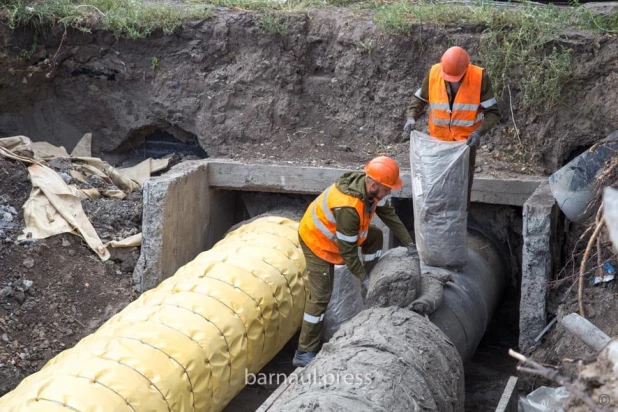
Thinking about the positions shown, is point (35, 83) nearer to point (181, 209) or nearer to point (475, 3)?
point (181, 209)

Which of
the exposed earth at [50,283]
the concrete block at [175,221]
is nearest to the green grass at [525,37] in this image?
the concrete block at [175,221]

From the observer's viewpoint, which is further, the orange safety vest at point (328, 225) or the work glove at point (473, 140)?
the work glove at point (473, 140)

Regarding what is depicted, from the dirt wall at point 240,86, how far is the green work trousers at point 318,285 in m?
1.91

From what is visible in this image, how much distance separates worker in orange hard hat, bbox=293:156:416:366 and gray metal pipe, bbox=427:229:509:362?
0.53 metres

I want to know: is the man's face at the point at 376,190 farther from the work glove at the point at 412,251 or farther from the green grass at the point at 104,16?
the green grass at the point at 104,16

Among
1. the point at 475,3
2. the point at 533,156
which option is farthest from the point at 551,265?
the point at 475,3

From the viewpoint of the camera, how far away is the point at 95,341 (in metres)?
5.55

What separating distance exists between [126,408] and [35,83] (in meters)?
5.70

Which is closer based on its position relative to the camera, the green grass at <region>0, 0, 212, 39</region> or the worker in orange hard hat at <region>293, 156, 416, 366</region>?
the worker in orange hard hat at <region>293, 156, 416, 366</region>

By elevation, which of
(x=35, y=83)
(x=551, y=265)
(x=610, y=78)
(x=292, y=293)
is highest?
(x=610, y=78)

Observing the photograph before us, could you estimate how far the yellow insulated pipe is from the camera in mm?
4961

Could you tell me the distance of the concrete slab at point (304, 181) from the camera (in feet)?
24.7

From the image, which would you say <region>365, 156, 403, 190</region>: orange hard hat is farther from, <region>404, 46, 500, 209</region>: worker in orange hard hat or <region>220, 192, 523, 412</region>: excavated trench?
<region>220, 192, 523, 412</region>: excavated trench

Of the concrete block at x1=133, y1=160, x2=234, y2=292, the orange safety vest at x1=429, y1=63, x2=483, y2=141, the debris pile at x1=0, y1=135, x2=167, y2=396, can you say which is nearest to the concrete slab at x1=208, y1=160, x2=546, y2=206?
the concrete block at x1=133, y1=160, x2=234, y2=292
